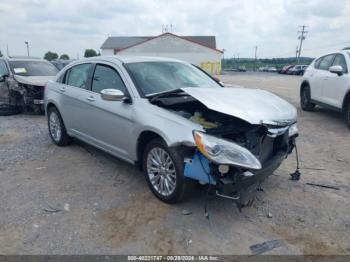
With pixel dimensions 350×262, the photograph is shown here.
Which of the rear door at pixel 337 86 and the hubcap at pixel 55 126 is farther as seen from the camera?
the rear door at pixel 337 86

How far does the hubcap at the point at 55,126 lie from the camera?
6.38 metres

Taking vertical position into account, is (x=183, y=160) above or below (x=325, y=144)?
above

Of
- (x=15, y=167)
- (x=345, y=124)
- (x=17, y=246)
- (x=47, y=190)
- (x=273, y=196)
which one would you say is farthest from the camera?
(x=345, y=124)

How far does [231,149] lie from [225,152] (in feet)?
0.25

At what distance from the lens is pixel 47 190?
4.58 meters

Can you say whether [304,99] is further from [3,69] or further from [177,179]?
[3,69]

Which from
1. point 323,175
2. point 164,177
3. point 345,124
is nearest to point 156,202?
point 164,177

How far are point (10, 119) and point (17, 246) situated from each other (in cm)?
740

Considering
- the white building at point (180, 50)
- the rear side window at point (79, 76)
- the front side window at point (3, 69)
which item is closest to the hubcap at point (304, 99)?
the rear side window at point (79, 76)

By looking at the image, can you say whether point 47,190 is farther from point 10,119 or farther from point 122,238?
point 10,119

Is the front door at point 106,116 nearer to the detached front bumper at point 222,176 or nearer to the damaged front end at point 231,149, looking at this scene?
the damaged front end at point 231,149

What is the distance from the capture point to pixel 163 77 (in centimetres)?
485

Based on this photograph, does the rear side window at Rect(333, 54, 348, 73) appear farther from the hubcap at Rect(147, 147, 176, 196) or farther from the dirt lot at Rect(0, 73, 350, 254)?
the hubcap at Rect(147, 147, 176, 196)

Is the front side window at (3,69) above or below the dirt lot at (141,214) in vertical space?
above
